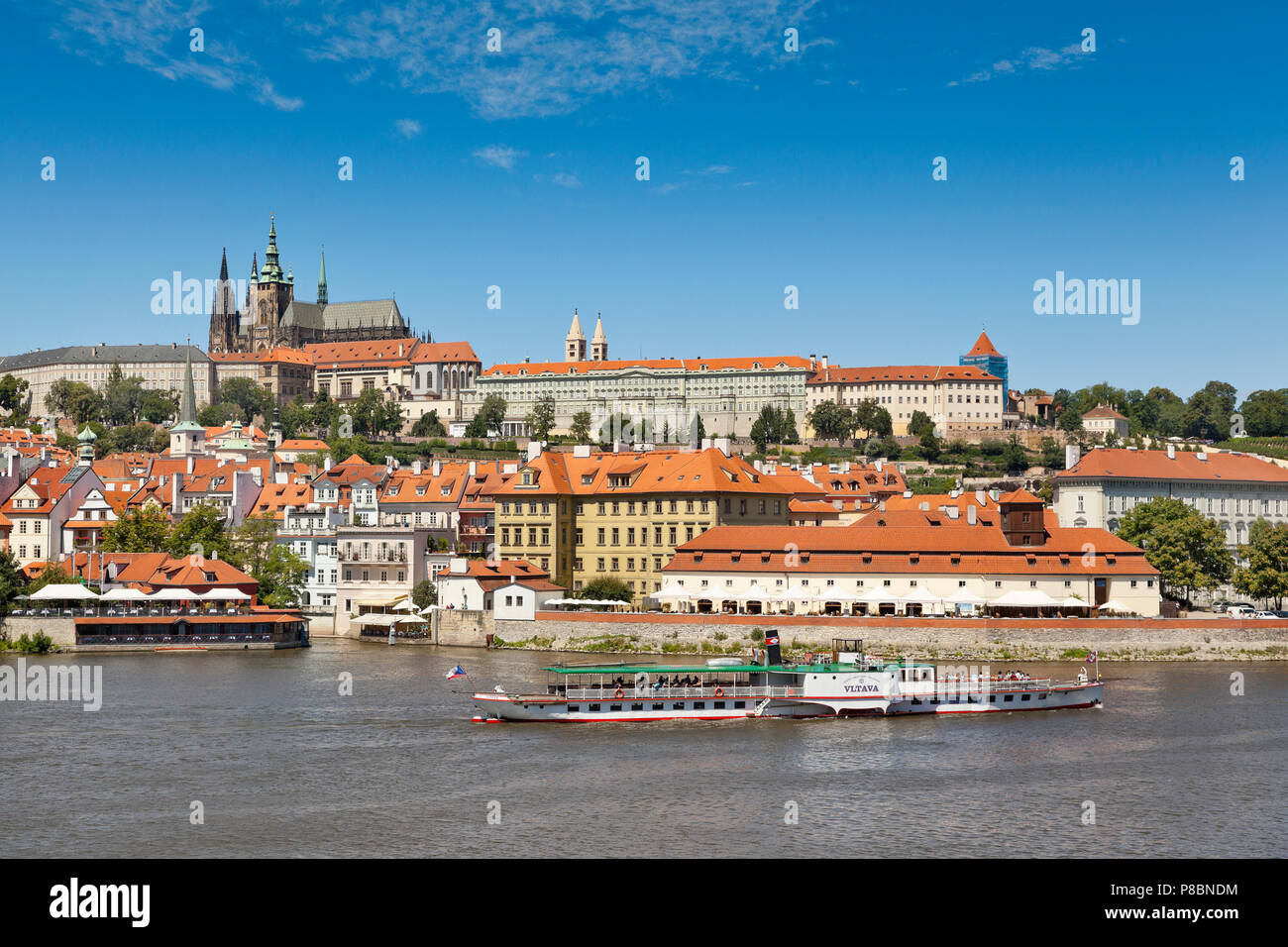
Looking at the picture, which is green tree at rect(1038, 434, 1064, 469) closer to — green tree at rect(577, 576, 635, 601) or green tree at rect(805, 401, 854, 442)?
green tree at rect(805, 401, 854, 442)

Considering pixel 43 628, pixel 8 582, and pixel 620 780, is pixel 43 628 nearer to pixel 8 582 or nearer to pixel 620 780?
pixel 8 582

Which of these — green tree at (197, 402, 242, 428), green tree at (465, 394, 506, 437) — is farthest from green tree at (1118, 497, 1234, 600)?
green tree at (197, 402, 242, 428)

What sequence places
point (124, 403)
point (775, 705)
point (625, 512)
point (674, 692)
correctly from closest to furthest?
point (674, 692), point (775, 705), point (625, 512), point (124, 403)

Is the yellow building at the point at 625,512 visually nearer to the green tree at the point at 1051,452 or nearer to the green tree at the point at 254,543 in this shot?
the green tree at the point at 254,543

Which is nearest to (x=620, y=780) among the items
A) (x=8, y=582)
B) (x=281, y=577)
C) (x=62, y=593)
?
(x=62, y=593)

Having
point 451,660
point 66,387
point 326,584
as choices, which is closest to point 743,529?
point 451,660

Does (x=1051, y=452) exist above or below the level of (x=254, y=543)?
above
